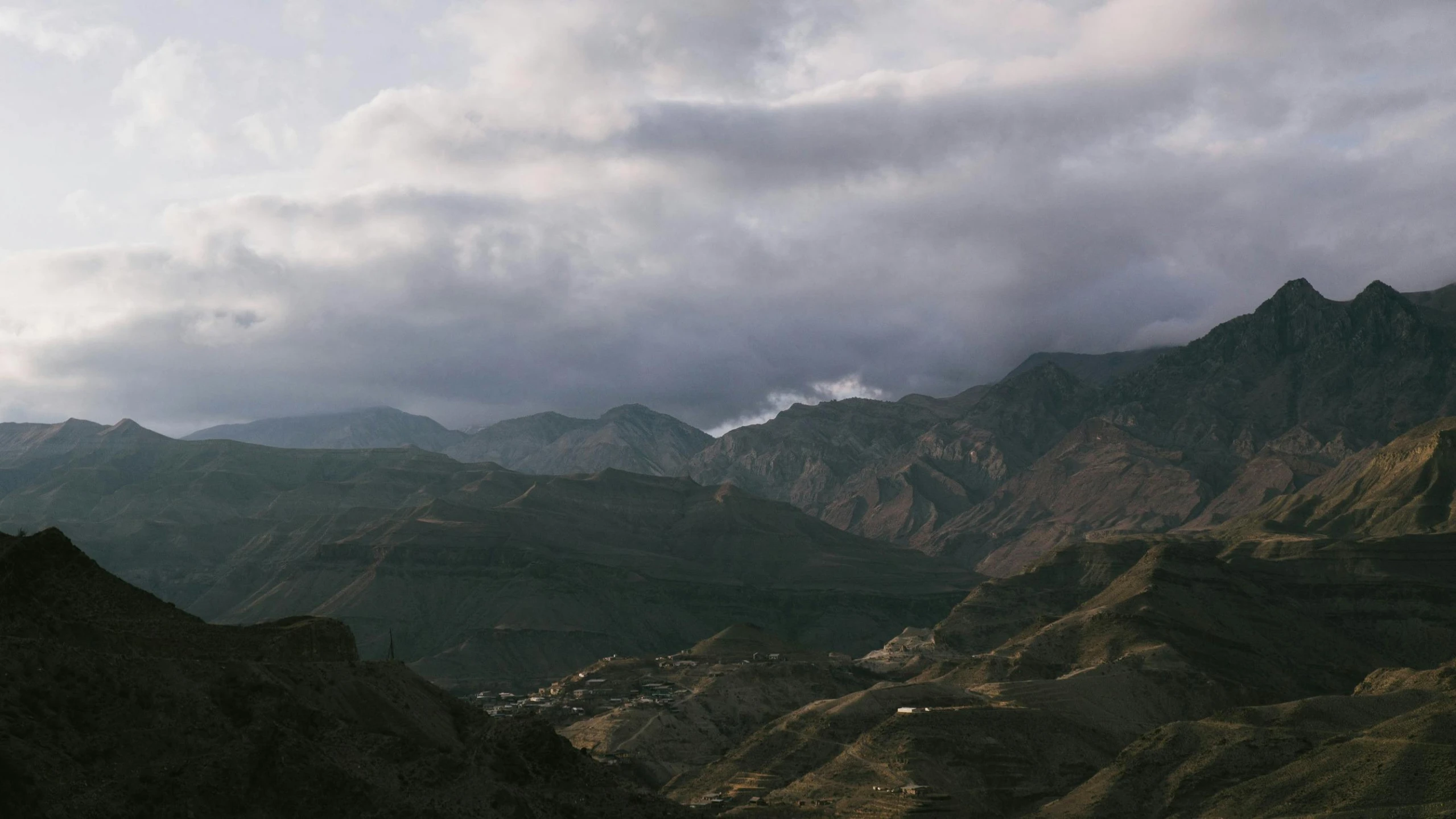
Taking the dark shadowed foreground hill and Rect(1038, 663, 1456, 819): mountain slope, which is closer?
the dark shadowed foreground hill

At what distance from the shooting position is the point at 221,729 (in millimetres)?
77062

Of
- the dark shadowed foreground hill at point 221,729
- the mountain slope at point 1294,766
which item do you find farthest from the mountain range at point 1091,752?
the dark shadowed foreground hill at point 221,729

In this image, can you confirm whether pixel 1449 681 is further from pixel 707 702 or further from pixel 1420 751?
pixel 707 702

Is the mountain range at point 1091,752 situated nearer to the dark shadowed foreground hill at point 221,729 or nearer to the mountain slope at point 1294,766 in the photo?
the mountain slope at point 1294,766

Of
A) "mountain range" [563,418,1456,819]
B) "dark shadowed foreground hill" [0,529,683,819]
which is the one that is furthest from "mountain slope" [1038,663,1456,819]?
"dark shadowed foreground hill" [0,529,683,819]

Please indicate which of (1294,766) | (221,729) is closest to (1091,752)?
(1294,766)

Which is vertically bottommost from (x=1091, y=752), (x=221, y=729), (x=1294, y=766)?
(x=1091, y=752)

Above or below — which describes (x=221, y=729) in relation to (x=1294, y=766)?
above

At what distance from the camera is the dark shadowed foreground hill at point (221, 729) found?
7175 cm

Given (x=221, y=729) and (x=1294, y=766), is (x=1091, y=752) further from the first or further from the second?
(x=221, y=729)

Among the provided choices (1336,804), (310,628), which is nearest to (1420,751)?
(1336,804)

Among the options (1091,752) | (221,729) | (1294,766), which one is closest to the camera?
(221,729)

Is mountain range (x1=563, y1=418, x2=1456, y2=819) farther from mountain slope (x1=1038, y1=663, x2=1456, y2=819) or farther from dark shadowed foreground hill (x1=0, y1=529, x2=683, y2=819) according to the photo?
dark shadowed foreground hill (x1=0, y1=529, x2=683, y2=819)

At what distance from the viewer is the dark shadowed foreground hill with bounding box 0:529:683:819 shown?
71.8 meters
